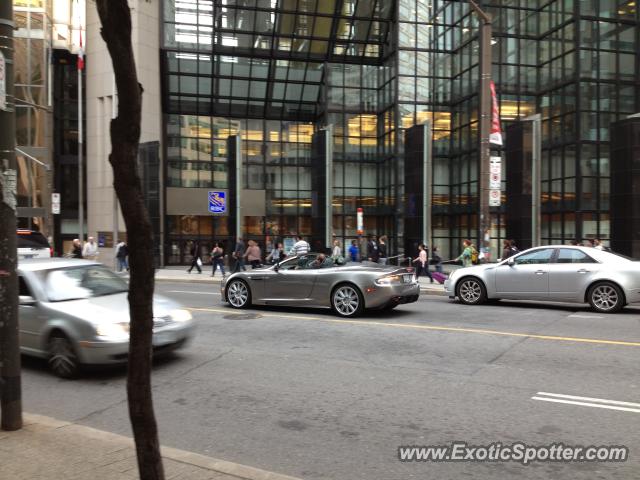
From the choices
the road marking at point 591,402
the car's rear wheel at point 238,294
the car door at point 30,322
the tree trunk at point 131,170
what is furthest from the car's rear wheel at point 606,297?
the tree trunk at point 131,170

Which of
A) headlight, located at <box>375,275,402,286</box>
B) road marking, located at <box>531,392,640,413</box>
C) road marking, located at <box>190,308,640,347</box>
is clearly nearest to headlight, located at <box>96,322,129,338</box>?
road marking, located at <box>190,308,640,347</box>

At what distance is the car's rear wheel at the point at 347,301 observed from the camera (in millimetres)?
10711

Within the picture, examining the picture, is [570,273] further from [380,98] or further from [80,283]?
[380,98]

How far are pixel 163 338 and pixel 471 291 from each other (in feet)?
27.7

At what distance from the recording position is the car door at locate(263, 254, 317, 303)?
37.0ft

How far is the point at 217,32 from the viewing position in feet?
111

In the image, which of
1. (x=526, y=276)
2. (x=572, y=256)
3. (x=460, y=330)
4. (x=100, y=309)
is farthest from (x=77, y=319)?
(x=572, y=256)

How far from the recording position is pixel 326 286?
11.1m

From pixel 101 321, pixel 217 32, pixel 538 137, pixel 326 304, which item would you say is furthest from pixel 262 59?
pixel 101 321

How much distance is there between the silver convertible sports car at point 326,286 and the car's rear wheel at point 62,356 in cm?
546

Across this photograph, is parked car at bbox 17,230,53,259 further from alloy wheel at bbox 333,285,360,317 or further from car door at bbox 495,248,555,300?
car door at bbox 495,248,555,300

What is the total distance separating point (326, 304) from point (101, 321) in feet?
18.0

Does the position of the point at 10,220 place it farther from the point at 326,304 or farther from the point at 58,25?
the point at 58,25

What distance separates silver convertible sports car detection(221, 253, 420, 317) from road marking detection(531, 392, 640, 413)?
17.0ft
